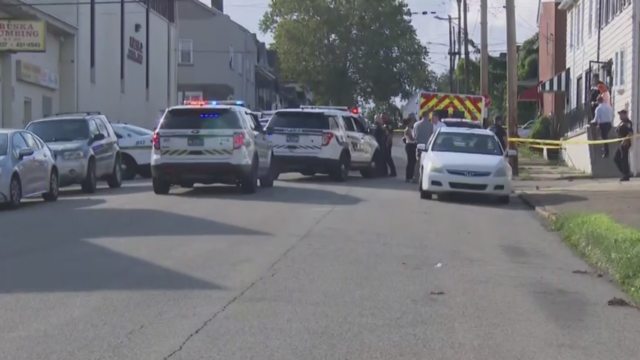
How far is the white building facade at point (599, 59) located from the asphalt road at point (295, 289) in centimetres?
1277

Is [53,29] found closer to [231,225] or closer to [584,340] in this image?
[231,225]

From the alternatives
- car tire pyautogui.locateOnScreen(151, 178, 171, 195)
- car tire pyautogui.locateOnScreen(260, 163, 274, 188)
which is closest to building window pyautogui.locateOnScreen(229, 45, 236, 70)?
car tire pyautogui.locateOnScreen(260, 163, 274, 188)

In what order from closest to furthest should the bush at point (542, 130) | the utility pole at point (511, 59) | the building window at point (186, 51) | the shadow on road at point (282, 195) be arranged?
the shadow on road at point (282, 195), the utility pole at point (511, 59), the bush at point (542, 130), the building window at point (186, 51)

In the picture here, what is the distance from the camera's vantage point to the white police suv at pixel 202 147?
2072cm

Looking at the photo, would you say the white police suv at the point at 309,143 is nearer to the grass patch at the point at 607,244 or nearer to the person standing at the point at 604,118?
the person standing at the point at 604,118

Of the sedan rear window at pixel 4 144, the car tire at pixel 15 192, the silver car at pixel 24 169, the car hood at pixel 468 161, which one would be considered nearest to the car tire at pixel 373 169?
the car hood at pixel 468 161

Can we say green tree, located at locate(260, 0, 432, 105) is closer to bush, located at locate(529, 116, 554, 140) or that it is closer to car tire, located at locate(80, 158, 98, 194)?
bush, located at locate(529, 116, 554, 140)

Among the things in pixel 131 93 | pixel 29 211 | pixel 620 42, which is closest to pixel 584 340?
pixel 29 211

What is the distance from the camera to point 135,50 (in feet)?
170

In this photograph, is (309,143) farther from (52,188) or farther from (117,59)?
(117,59)

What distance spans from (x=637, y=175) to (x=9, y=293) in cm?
2051

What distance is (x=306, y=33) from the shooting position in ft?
259

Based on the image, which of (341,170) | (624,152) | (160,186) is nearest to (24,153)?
(160,186)

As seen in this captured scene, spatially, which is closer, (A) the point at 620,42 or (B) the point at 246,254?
(B) the point at 246,254
